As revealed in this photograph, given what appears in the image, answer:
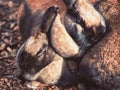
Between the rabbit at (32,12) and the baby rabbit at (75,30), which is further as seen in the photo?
the rabbit at (32,12)

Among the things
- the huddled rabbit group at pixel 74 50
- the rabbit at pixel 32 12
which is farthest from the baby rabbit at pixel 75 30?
the rabbit at pixel 32 12

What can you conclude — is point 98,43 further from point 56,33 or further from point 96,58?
point 56,33

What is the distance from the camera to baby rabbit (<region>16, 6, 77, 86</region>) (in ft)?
8.09

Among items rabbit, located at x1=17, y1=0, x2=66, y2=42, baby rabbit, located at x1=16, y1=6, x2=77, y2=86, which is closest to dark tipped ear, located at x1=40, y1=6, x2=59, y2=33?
baby rabbit, located at x1=16, y1=6, x2=77, y2=86

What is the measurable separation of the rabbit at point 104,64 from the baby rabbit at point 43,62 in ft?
0.39

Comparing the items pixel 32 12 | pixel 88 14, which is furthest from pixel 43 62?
pixel 32 12

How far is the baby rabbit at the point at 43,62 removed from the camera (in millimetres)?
2467

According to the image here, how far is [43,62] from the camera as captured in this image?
2520 millimetres

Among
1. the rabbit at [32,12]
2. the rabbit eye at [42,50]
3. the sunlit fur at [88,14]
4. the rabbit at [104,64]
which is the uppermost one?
the rabbit at [32,12]

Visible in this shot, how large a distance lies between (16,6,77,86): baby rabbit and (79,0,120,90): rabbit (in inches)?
4.7

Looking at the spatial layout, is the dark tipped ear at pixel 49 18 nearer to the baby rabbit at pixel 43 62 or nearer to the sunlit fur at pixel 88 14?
the baby rabbit at pixel 43 62

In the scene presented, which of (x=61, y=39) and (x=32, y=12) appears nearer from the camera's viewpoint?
(x=61, y=39)

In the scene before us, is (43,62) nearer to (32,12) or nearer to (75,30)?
(75,30)

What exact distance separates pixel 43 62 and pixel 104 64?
39cm
